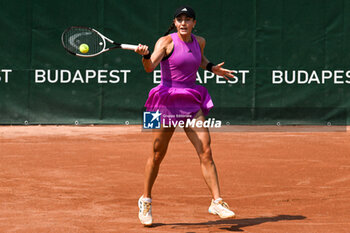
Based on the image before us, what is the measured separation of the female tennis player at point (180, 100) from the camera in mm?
4109

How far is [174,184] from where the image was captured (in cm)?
570

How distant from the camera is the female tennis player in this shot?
13.5 ft

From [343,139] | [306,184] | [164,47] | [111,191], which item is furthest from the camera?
[343,139]

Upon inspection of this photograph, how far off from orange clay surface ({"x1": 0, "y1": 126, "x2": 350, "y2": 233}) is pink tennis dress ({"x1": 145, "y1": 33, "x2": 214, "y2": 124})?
0.77 m

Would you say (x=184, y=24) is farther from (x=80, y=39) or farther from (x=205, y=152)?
(x=80, y=39)

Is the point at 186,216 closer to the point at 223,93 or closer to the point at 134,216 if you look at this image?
the point at 134,216

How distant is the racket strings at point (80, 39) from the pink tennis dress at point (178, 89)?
3.19 feet

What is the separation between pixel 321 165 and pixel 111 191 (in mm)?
2688

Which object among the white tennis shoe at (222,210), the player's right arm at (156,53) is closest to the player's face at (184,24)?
the player's right arm at (156,53)

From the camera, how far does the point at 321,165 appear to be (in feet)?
22.6

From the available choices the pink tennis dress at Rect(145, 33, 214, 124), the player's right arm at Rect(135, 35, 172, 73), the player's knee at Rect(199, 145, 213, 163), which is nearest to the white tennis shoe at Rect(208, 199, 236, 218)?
the player's knee at Rect(199, 145, 213, 163)

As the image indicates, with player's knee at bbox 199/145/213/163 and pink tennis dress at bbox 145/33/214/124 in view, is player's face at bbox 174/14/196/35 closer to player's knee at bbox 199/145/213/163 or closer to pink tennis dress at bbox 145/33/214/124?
pink tennis dress at bbox 145/33/214/124

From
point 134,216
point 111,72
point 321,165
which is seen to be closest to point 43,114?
point 111,72

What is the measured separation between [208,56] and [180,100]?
22.5 feet
